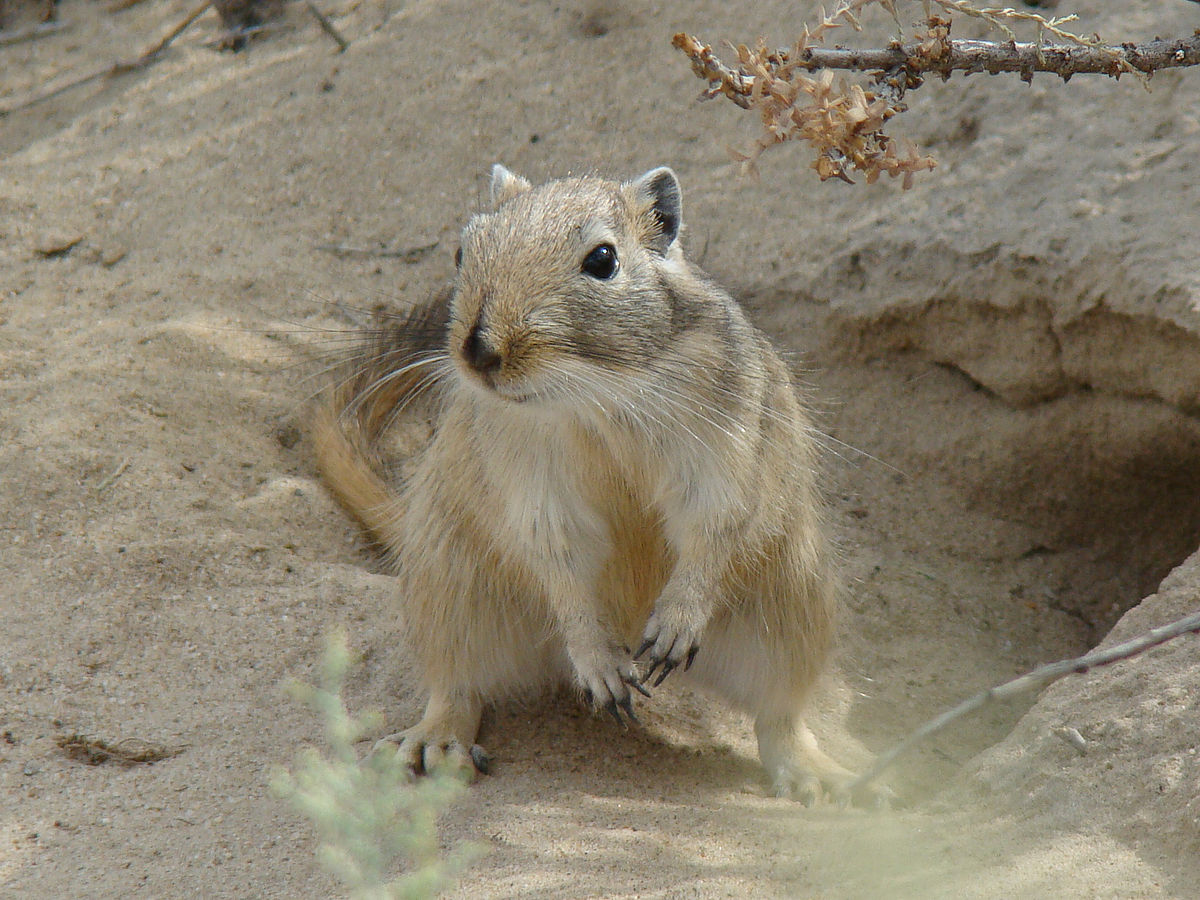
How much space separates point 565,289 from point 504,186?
31.2 inches

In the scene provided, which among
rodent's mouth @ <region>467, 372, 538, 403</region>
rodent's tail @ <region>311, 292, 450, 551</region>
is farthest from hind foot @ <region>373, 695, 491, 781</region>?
rodent's mouth @ <region>467, 372, 538, 403</region>

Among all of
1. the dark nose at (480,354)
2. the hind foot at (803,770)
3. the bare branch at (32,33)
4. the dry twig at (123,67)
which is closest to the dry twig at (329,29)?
the dry twig at (123,67)

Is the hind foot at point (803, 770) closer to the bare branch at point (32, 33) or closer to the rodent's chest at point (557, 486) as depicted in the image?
the rodent's chest at point (557, 486)

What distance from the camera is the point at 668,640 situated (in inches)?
140

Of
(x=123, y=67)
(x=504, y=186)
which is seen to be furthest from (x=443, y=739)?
(x=123, y=67)

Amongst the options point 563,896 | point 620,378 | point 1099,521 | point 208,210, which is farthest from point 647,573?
point 208,210

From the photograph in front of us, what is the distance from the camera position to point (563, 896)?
277 cm

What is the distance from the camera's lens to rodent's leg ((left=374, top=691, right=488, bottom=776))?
3.70m

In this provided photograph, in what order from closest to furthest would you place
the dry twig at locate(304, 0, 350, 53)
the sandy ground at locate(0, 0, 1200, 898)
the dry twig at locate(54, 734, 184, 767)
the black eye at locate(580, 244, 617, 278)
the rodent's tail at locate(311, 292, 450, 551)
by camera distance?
1. the sandy ground at locate(0, 0, 1200, 898)
2. the black eye at locate(580, 244, 617, 278)
3. the dry twig at locate(54, 734, 184, 767)
4. the rodent's tail at locate(311, 292, 450, 551)
5. the dry twig at locate(304, 0, 350, 53)

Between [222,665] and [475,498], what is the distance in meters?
1.00

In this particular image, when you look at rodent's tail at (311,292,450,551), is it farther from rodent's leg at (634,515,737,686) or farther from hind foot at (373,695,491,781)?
rodent's leg at (634,515,737,686)

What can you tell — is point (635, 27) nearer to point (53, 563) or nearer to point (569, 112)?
point (569, 112)

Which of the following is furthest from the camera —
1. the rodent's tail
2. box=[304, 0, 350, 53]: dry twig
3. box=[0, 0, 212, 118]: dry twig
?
box=[0, 0, 212, 118]: dry twig

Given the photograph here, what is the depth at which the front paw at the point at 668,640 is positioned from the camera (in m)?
3.56
